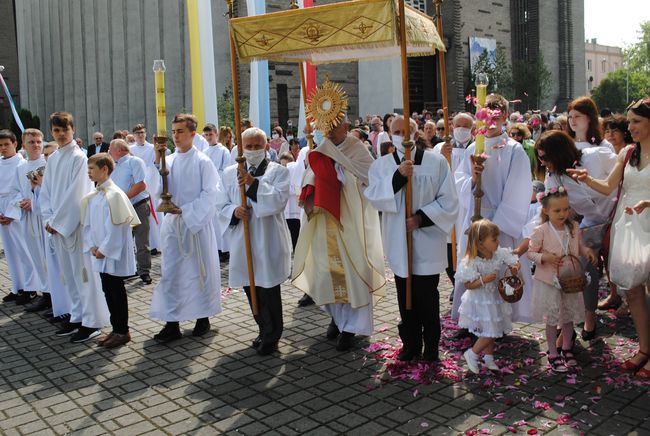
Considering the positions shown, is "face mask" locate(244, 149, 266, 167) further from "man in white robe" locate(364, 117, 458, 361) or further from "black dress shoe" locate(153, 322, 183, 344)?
"black dress shoe" locate(153, 322, 183, 344)

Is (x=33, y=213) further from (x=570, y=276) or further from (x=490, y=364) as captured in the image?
(x=570, y=276)

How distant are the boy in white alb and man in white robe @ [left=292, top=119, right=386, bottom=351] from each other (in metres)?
1.82

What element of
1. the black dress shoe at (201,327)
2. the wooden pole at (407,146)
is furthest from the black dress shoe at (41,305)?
the wooden pole at (407,146)

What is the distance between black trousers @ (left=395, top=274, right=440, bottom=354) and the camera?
5.38 m

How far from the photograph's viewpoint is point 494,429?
4.21 meters

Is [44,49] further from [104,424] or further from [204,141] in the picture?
[104,424]

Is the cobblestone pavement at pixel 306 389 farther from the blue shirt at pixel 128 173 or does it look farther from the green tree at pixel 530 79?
the green tree at pixel 530 79

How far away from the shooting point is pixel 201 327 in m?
6.69

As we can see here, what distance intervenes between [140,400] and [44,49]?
116 feet

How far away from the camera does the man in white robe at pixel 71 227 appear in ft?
21.9

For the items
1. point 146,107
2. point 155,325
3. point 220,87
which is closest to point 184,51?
point 220,87

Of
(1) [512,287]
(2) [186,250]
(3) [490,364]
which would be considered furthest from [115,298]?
(1) [512,287]

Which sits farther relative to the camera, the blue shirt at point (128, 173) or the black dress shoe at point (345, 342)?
the blue shirt at point (128, 173)

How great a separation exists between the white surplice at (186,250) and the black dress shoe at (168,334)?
95 mm
